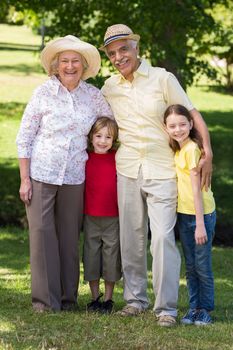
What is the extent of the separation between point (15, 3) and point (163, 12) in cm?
249

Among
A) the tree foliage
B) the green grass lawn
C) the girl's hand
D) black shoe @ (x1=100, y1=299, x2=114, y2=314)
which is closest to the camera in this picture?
the green grass lawn

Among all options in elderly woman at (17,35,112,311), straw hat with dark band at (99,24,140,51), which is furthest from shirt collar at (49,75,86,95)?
straw hat with dark band at (99,24,140,51)

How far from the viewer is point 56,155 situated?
21.6 feet

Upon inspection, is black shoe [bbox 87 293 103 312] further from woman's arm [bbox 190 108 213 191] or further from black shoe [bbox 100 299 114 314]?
woman's arm [bbox 190 108 213 191]

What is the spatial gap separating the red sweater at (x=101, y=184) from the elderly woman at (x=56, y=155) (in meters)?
0.08

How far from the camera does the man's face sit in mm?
6520

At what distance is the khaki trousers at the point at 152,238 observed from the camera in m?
6.36

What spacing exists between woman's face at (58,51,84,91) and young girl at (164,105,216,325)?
0.76 m

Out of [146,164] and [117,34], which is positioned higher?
[117,34]

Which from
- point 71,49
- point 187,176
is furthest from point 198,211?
point 71,49

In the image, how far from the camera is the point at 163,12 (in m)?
14.5

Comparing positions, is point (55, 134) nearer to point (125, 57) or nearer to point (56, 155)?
point (56, 155)

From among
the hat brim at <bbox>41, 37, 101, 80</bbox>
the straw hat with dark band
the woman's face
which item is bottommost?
the woman's face

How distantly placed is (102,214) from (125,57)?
1200 mm
